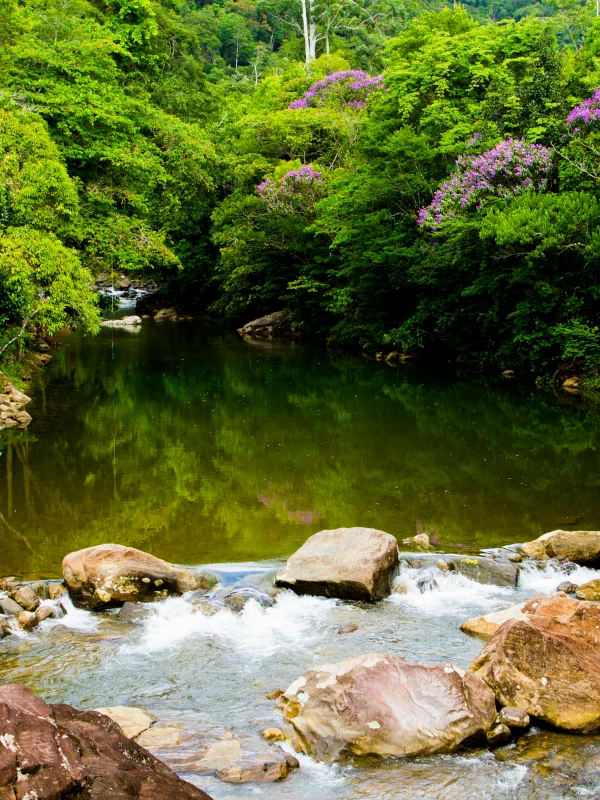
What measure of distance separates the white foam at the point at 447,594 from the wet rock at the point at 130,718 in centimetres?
326

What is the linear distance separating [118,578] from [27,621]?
1011 millimetres

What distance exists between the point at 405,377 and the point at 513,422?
6717 mm

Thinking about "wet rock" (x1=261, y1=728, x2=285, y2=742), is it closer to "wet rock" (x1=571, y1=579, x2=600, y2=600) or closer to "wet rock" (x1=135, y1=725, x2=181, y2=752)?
"wet rock" (x1=135, y1=725, x2=181, y2=752)

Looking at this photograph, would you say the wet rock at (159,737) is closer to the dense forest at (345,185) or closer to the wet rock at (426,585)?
the wet rock at (426,585)

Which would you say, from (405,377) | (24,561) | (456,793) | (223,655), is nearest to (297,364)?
(405,377)

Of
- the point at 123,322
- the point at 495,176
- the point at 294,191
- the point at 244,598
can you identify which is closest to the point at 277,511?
the point at 244,598

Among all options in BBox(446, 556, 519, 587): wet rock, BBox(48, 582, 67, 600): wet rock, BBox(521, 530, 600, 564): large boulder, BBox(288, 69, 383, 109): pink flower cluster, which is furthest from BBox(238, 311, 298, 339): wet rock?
BBox(48, 582, 67, 600): wet rock

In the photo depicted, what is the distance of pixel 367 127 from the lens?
93.4ft

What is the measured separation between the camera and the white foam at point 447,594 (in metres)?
8.09

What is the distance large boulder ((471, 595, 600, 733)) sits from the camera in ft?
18.8

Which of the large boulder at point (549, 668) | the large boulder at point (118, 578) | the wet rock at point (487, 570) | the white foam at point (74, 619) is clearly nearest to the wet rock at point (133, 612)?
the large boulder at point (118, 578)

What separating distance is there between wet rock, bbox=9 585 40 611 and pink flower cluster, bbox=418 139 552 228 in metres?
16.6

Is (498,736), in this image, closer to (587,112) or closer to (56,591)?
(56,591)

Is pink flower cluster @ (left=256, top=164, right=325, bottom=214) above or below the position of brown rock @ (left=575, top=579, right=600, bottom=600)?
above
